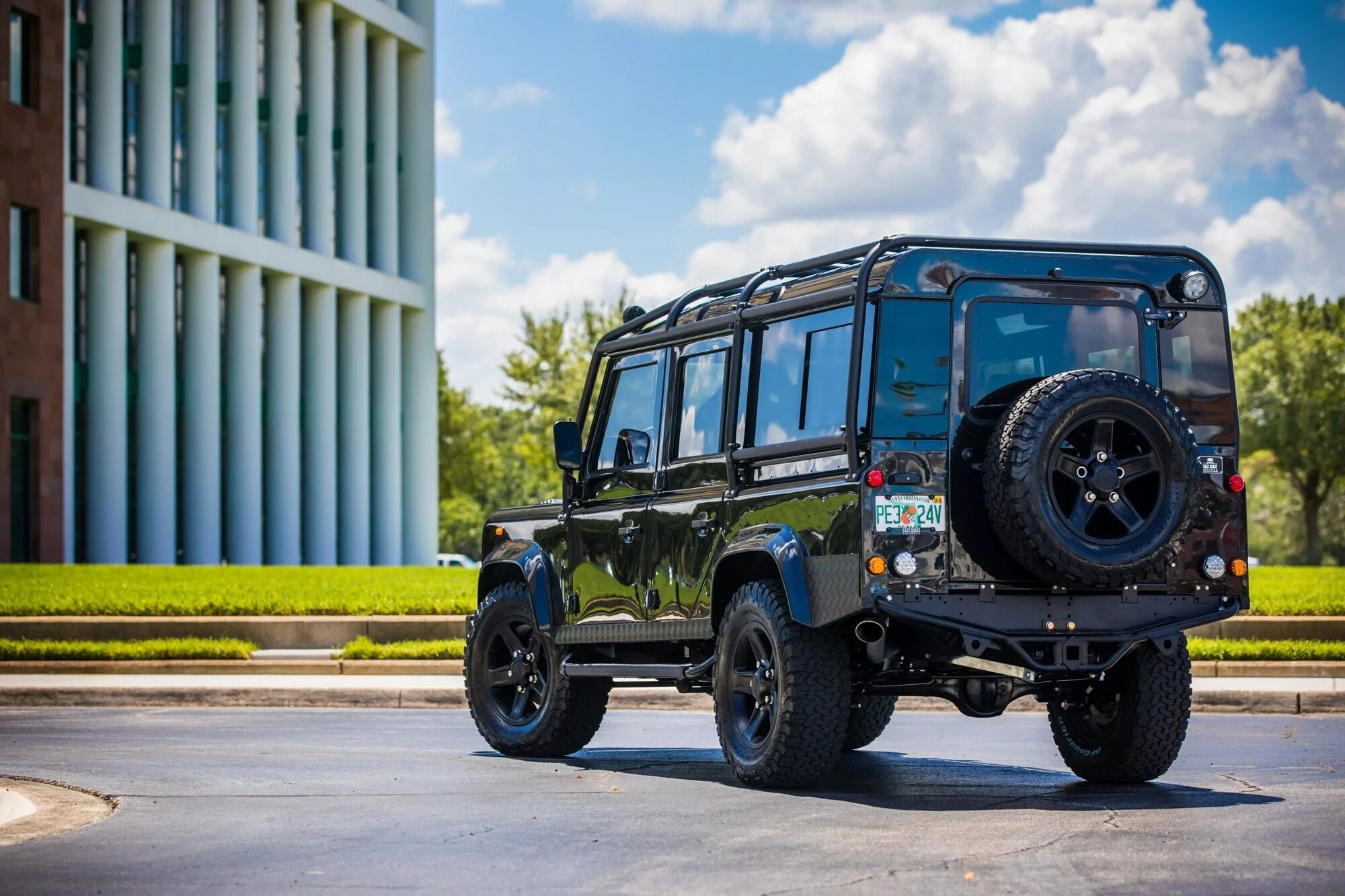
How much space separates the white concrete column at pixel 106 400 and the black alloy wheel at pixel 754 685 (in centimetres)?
3597

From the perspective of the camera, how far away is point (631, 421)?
1225cm

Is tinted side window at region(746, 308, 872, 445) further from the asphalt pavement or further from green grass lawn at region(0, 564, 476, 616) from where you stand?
green grass lawn at region(0, 564, 476, 616)

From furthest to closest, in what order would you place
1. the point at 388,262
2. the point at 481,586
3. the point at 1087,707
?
the point at 388,262
the point at 481,586
the point at 1087,707

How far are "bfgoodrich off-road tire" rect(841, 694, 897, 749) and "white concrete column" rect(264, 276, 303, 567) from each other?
128 ft

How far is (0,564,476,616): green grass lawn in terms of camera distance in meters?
23.4

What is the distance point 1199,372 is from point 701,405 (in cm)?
276

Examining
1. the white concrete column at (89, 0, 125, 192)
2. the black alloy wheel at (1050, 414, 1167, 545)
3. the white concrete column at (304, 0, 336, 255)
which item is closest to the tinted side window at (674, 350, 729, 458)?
the black alloy wheel at (1050, 414, 1167, 545)

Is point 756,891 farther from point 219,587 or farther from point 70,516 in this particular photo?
point 70,516

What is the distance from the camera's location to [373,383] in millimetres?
56438

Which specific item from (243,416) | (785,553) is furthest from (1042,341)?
(243,416)

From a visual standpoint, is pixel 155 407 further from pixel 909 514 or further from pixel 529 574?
pixel 909 514

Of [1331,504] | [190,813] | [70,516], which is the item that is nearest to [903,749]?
[190,813]

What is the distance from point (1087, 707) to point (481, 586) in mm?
4198

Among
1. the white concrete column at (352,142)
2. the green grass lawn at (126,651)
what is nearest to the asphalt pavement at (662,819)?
the green grass lawn at (126,651)
